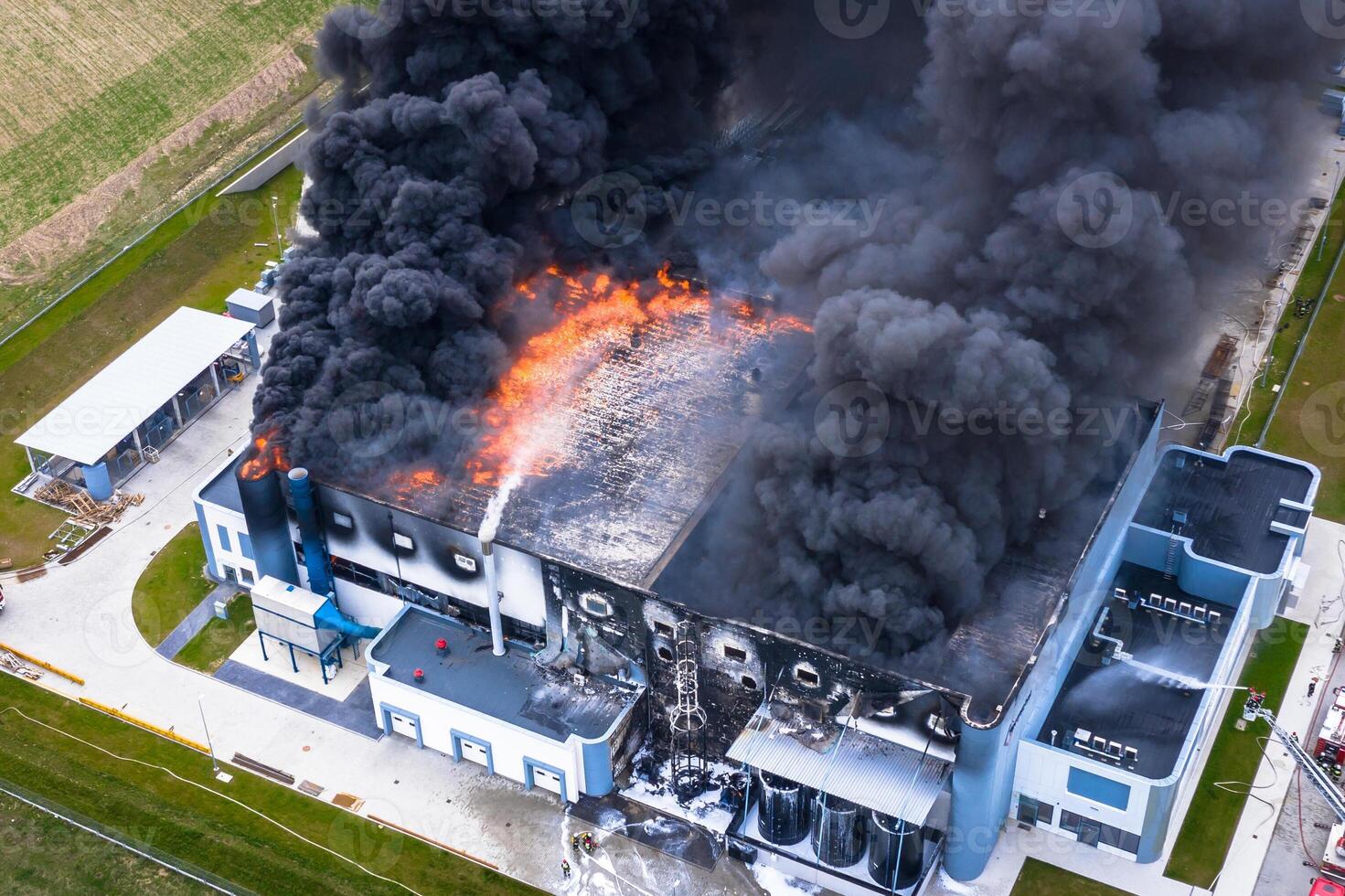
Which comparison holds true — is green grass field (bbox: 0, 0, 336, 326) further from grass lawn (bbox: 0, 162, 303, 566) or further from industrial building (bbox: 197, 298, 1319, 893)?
industrial building (bbox: 197, 298, 1319, 893)

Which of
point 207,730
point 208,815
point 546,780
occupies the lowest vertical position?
point 208,815

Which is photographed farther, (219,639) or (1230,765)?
(219,639)

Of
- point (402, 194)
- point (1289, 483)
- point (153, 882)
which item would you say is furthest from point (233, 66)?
point (1289, 483)

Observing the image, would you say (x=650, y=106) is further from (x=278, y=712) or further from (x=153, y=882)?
(x=153, y=882)

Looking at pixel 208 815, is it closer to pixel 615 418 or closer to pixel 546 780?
pixel 546 780

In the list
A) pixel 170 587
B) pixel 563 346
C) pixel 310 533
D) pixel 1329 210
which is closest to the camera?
pixel 310 533

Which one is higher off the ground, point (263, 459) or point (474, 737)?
point (263, 459)

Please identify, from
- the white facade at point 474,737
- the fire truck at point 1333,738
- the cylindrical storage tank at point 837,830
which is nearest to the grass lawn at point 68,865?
the white facade at point 474,737

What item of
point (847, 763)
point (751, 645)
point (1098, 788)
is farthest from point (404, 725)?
point (1098, 788)

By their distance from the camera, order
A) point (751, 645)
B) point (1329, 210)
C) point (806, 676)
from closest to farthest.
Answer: point (806, 676)
point (751, 645)
point (1329, 210)
